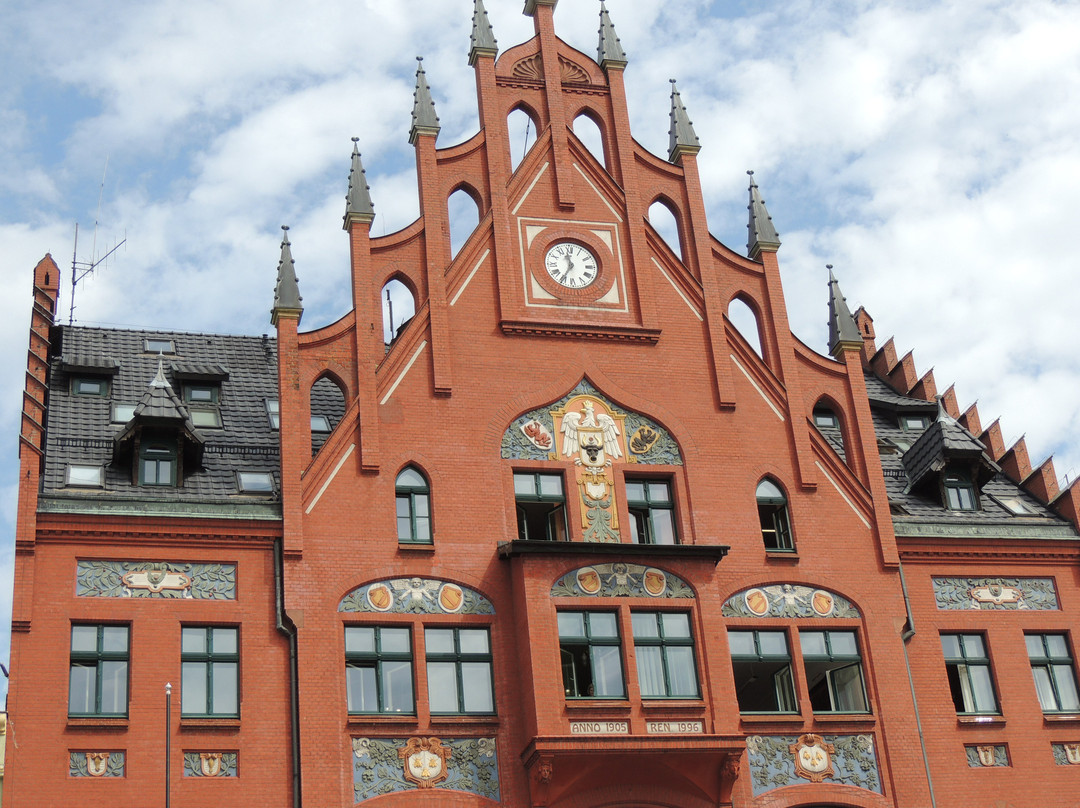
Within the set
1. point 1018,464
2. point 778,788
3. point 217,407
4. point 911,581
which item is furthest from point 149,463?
point 1018,464

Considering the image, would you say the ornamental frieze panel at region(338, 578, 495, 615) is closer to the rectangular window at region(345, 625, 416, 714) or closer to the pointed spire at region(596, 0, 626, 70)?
the rectangular window at region(345, 625, 416, 714)

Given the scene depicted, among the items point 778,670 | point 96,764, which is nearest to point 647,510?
point 778,670

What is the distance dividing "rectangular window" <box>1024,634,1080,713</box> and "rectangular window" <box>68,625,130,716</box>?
62.9ft

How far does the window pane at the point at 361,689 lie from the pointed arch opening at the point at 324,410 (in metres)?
6.47

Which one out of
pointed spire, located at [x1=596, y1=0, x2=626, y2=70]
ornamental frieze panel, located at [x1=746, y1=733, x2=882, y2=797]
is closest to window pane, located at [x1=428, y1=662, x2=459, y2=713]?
ornamental frieze panel, located at [x1=746, y1=733, x2=882, y2=797]

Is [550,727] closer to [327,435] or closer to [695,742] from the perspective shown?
[695,742]

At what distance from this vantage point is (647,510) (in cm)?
3397

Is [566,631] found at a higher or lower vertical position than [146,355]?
lower

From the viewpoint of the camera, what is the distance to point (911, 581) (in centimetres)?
3531

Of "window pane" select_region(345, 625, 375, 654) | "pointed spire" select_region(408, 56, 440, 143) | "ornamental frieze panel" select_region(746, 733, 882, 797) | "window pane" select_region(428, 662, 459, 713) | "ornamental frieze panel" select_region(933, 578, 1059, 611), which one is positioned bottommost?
"ornamental frieze panel" select_region(746, 733, 882, 797)

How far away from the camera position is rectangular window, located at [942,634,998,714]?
113 ft

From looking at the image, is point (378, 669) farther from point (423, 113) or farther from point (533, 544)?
point (423, 113)

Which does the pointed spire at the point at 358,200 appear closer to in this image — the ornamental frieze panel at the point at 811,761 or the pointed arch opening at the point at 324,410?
the pointed arch opening at the point at 324,410

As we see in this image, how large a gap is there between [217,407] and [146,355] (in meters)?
2.97
